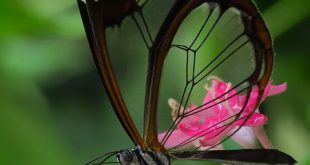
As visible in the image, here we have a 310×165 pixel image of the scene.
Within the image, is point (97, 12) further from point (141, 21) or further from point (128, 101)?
point (128, 101)

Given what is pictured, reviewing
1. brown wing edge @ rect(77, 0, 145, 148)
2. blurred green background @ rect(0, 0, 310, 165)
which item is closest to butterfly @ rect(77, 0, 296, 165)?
brown wing edge @ rect(77, 0, 145, 148)

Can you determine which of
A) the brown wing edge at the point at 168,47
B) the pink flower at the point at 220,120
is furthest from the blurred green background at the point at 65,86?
the brown wing edge at the point at 168,47

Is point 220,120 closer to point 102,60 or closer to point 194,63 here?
point 194,63

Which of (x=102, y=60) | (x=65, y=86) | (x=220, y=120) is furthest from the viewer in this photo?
(x=65, y=86)

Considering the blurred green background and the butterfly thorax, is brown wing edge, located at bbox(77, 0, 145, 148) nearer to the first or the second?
the butterfly thorax

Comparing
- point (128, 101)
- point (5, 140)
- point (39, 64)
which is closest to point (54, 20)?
point (39, 64)

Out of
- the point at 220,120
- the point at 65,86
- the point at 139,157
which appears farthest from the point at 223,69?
the point at 65,86
